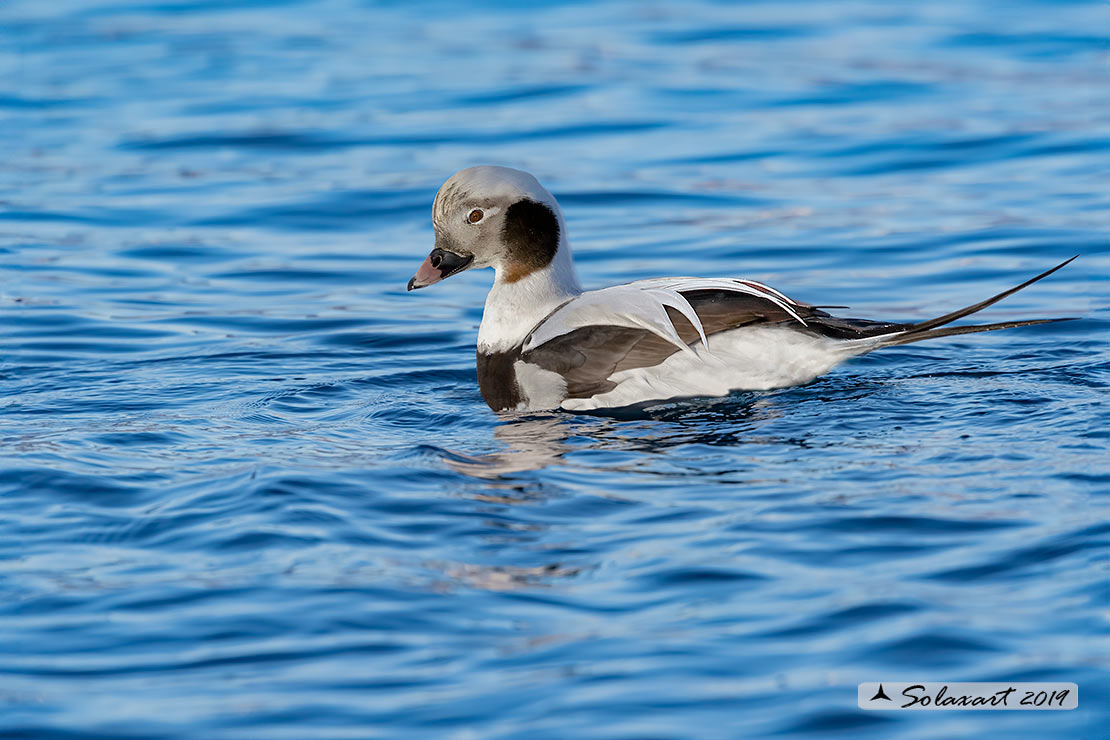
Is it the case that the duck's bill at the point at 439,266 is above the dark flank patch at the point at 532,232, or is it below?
below

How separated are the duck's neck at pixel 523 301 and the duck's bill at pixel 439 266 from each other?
0.19m

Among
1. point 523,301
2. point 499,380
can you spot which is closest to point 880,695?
point 499,380

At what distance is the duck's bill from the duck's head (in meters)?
0.08

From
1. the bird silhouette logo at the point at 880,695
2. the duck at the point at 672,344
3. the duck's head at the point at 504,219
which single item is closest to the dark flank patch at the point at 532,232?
the duck's head at the point at 504,219

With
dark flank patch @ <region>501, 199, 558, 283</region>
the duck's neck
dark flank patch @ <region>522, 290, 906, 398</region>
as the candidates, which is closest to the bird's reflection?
dark flank patch @ <region>522, 290, 906, 398</region>

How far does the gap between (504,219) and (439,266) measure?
416mm

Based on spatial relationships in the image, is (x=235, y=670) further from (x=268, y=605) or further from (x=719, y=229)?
(x=719, y=229)

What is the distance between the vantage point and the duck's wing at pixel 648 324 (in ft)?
20.5

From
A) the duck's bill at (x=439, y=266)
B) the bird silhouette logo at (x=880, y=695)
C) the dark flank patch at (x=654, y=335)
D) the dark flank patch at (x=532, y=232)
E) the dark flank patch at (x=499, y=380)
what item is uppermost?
the dark flank patch at (x=532, y=232)

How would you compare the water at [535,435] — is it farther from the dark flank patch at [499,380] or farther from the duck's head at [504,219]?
the duck's head at [504,219]

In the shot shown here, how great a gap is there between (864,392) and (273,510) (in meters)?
2.66

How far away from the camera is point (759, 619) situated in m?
4.19

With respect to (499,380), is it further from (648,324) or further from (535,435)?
(648,324)

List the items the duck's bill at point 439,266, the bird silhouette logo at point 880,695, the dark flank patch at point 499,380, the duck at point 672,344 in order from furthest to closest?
the duck's bill at point 439,266, the dark flank patch at point 499,380, the duck at point 672,344, the bird silhouette logo at point 880,695
